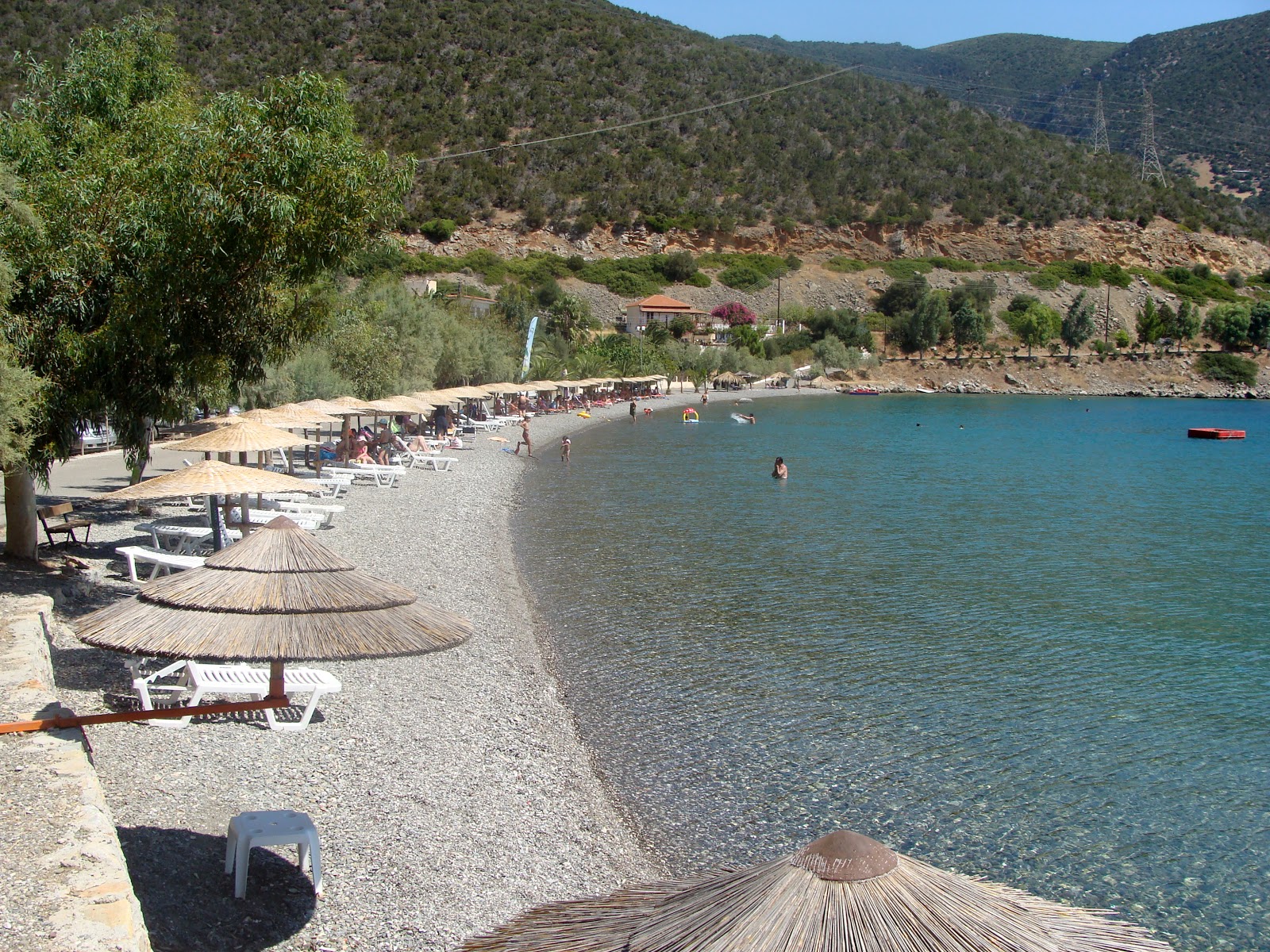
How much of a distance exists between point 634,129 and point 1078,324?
46213 millimetres

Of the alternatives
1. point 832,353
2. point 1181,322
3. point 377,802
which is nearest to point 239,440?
point 377,802

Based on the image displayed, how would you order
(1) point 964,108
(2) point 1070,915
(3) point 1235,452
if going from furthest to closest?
(1) point 964,108 < (3) point 1235,452 < (2) point 1070,915

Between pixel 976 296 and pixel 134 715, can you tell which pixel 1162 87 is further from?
pixel 134 715

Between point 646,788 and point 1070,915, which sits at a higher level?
point 1070,915

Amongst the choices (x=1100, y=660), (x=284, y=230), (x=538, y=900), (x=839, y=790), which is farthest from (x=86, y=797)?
(x=1100, y=660)

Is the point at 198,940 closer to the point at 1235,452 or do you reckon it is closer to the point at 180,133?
the point at 180,133

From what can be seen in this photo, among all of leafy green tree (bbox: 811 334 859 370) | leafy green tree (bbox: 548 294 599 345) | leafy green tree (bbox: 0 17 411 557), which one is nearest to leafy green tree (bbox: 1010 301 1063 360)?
leafy green tree (bbox: 811 334 859 370)

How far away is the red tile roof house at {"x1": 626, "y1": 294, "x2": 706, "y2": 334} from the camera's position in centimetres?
8788

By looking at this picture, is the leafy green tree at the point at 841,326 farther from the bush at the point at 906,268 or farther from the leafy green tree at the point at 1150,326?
the leafy green tree at the point at 1150,326

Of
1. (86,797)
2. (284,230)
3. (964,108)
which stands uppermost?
(964,108)

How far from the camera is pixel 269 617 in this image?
5.80 m

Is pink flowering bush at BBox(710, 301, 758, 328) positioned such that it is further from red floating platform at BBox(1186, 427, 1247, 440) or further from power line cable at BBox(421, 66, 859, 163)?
red floating platform at BBox(1186, 427, 1247, 440)

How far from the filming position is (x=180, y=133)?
10242 mm

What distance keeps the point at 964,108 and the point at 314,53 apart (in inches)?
2984
